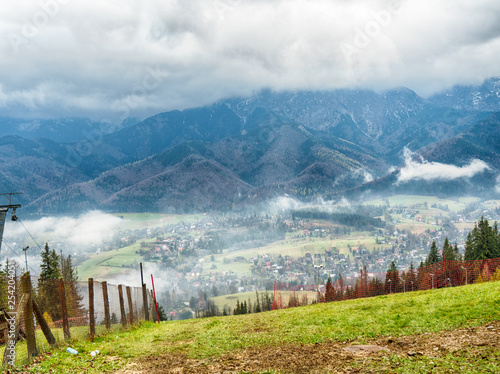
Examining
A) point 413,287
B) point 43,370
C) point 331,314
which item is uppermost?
point 43,370

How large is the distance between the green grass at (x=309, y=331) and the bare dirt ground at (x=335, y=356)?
0.58 meters

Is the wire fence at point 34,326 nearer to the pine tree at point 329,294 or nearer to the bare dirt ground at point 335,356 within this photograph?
the bare dirt ground at point 335,356

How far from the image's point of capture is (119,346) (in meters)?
14.7

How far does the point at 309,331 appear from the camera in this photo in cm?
1454

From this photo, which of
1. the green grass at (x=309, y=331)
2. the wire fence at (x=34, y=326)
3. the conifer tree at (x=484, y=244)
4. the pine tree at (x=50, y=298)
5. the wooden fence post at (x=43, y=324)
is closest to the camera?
the wire fence at (x=34, y=326)

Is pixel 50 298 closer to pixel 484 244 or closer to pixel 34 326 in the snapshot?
pixel 34 326

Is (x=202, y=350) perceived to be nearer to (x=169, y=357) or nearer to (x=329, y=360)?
(x=169, y=357)

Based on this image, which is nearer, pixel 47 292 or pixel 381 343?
pixel 381 343

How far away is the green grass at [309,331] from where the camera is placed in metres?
12.4

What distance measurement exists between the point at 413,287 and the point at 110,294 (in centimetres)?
3420

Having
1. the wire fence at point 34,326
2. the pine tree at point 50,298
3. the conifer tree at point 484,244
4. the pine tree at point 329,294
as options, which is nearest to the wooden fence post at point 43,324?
the wire fence at point 34,326

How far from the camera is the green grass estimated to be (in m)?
12.4

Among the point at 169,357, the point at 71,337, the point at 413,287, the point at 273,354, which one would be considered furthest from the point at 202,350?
the point at 413,287

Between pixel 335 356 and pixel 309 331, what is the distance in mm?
3819
